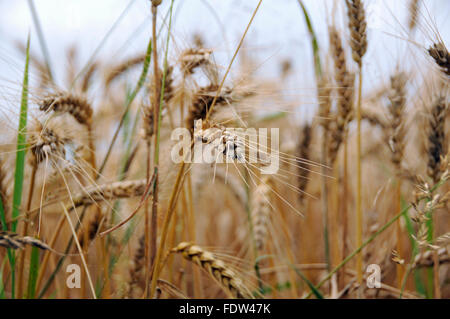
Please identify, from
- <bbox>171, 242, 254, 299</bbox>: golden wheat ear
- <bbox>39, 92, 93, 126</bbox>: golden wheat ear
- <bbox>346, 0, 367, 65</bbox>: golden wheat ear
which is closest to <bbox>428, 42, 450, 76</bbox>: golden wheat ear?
<bbox>346, 0, 367, 65</bbox>: golden wheat ear

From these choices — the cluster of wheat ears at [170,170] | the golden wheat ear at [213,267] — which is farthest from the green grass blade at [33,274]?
the golden wheat ear at [213,267]

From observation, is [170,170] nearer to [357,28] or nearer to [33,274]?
[33,274]

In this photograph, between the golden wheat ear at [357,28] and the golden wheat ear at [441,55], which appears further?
the golden wheat ear at [357,28]

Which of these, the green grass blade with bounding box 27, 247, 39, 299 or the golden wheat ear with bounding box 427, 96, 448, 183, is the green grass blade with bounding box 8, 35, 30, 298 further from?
the golden wheat ear with bounding box 427, 96, 448, 183

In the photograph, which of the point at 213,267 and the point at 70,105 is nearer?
the point at 213,267

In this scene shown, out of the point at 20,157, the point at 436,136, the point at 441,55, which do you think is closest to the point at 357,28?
the point at 441,55

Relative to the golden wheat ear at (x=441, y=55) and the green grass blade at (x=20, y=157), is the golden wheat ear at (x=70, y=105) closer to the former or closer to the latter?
the green grass blade at (x=20, y=157)

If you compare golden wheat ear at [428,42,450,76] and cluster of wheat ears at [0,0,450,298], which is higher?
golden wheat ear at [428,42,450,76]

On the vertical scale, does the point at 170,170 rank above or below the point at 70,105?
below

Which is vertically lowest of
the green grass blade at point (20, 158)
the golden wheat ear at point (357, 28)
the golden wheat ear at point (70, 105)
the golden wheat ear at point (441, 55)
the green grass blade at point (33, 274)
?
the green grass blade at point (33, 274)

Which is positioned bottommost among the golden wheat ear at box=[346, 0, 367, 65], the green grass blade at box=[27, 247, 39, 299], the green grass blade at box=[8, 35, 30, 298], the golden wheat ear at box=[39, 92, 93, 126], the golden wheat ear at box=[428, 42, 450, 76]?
the green grass blade at box=[27, 247, 39, 299]

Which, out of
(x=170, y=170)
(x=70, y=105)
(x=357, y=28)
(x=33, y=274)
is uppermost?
(x=357, y=28)
